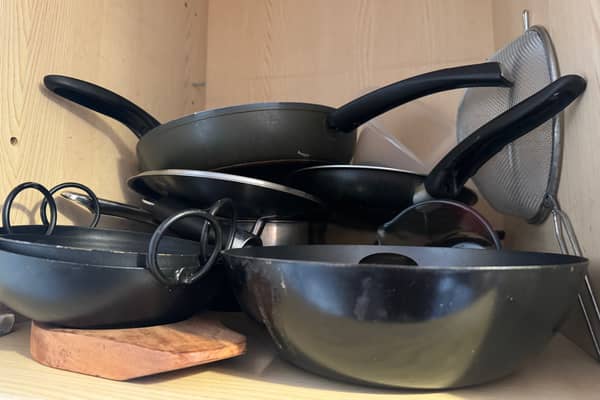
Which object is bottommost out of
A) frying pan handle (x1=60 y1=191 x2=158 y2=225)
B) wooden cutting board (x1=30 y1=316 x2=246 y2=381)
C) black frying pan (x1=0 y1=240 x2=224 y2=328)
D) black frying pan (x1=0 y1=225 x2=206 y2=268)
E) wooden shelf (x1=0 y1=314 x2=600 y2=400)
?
wooden shelf (x1=0 y1=314 x2=600 y2=400)

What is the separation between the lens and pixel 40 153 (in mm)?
562

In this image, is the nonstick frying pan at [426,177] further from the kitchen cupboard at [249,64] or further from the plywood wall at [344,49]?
the plywood wall at [344,49]

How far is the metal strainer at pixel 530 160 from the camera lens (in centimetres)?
48

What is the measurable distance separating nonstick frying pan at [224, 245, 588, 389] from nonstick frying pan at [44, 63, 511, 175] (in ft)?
0.76

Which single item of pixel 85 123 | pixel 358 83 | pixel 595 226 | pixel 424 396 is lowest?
pixel 424 396

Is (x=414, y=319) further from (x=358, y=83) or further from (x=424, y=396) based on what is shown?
(x=358, y=83)

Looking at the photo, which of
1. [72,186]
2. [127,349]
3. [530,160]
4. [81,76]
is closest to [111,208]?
[72,186]

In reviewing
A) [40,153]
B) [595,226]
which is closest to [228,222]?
[40,153]

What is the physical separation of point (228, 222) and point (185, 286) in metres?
0.18

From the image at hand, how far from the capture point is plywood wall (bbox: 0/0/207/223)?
1.74 feet

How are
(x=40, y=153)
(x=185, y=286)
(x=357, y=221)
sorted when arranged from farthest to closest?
(x=357, y=221)
(x=40, y=153)
(x=185, y=286)

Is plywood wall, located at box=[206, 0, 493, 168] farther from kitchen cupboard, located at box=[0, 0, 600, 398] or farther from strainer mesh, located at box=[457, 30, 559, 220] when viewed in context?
strainer mesh, located at box=[457, 30, 559, 220]

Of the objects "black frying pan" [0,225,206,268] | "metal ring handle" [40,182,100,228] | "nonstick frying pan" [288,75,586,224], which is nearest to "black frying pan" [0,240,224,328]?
"black frying pan" [0,225,206,268]

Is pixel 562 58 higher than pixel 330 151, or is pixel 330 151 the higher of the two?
pixel 562 58
